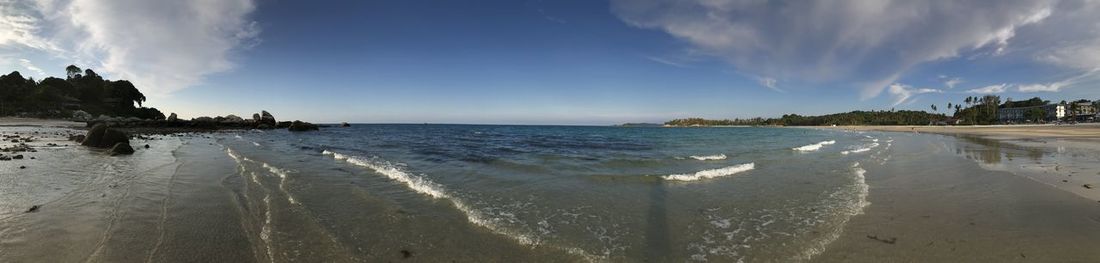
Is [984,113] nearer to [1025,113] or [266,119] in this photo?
[1025,113]

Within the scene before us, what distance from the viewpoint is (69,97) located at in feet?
255

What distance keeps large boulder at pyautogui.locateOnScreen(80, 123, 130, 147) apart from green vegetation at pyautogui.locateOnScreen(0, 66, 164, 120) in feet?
251

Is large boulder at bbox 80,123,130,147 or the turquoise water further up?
large boulder at bbox 80,123,130,147

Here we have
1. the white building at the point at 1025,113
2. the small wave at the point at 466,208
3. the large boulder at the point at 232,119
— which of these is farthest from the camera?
the white building at the point at 1025,113

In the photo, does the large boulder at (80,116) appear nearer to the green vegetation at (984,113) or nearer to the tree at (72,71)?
the tree at (72,71)

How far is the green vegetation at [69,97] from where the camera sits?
69.0 m

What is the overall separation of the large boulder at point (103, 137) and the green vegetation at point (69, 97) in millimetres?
76409

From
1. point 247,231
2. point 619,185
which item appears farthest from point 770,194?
point 247,231

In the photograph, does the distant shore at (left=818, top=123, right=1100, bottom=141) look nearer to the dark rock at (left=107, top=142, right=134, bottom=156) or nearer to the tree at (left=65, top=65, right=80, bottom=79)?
the dark rock at (left=107, top=142, right=134, bottom=156)

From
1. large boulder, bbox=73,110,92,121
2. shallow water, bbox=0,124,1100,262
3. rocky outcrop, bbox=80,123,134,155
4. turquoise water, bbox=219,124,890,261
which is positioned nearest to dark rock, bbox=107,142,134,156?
rocky outcrop, bbox=80,123,134,155

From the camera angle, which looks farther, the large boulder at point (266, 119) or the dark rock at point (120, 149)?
the large boulder at point (266, 119)

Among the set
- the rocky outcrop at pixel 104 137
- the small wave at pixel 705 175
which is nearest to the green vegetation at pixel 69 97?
the rocky outcrop at pixel 104 137

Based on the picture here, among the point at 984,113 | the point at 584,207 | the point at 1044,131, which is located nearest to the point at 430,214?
the point at 584,207

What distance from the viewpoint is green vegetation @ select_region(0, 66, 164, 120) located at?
69.0 m
